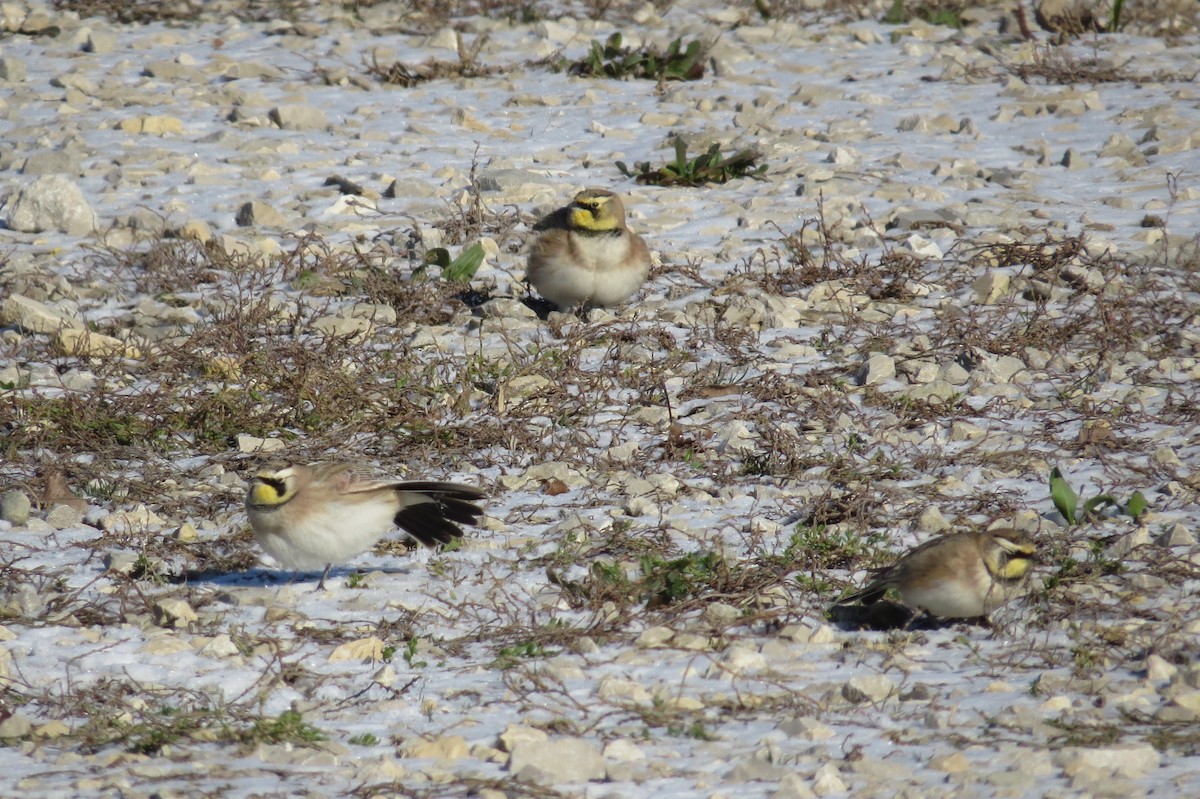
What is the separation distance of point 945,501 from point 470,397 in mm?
2427

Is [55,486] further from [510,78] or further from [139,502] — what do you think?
[510,78]

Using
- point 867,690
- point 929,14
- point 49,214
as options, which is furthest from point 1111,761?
point 929,14

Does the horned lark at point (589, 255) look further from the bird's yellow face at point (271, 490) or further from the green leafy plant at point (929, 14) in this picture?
the green leafy plant at point (929, 14)

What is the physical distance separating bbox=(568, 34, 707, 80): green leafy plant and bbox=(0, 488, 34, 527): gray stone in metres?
7.74

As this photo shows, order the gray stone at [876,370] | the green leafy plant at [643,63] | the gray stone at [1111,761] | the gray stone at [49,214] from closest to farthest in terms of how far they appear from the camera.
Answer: the gray stone at [1111,761]
the gray stone at [876,370]
the gray stone at [49,214]
the green leafy plant at [643,63]

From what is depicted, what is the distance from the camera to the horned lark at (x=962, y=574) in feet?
15.0

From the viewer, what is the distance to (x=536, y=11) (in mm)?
13867

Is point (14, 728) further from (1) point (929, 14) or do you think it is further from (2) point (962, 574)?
(1) point (929, 14)

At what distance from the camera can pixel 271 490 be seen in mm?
5031

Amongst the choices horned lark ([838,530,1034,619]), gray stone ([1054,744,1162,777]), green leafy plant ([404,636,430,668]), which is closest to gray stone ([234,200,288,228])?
green leafy plant ([404,636,430,668])

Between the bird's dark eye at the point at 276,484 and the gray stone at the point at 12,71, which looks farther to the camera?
the gray stone at the point at 12,71

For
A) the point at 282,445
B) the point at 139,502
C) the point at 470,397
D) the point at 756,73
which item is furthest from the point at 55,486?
the point at 756,73

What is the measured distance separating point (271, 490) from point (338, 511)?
26 centimetres

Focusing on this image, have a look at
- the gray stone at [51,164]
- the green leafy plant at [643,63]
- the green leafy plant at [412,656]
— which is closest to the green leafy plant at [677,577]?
the green leafy plant at [412,656]
